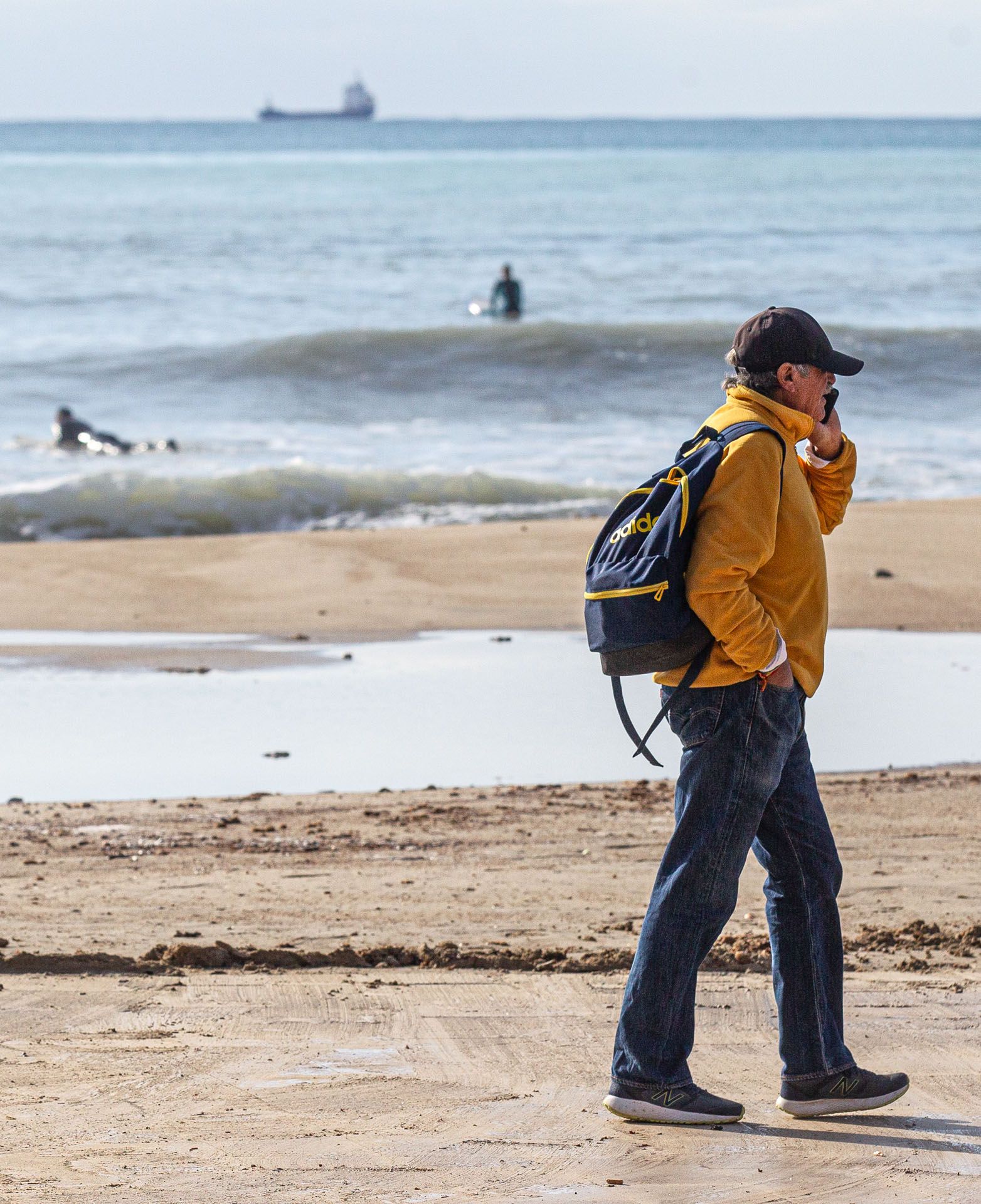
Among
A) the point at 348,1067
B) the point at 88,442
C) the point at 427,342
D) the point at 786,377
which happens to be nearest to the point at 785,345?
the point at 786,377

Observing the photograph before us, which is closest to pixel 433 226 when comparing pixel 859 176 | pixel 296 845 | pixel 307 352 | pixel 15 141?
pixel 307 352

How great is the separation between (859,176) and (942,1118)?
83.7 m

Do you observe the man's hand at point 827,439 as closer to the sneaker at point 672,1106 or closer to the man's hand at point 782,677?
the man's hand at point 782,677

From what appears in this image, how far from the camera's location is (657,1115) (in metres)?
3.25

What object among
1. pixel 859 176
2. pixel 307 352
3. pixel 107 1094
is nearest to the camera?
pixel 107 1094

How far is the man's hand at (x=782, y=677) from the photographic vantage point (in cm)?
307

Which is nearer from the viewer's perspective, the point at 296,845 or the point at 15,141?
the point at 296,845

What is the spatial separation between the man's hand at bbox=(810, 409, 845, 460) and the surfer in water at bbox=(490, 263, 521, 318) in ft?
83.1

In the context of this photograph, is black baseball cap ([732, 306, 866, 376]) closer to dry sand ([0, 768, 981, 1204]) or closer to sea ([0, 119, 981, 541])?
dry sand ([0, 768, 981, 1204])

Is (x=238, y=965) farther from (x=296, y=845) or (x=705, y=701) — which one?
(x=705, y=701)

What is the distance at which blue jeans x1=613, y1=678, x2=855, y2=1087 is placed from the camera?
3.12 meters

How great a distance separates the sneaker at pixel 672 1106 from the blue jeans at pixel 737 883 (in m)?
0.02

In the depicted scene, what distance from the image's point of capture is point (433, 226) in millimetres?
50125

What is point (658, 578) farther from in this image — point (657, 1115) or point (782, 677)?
point (657, 1115)
